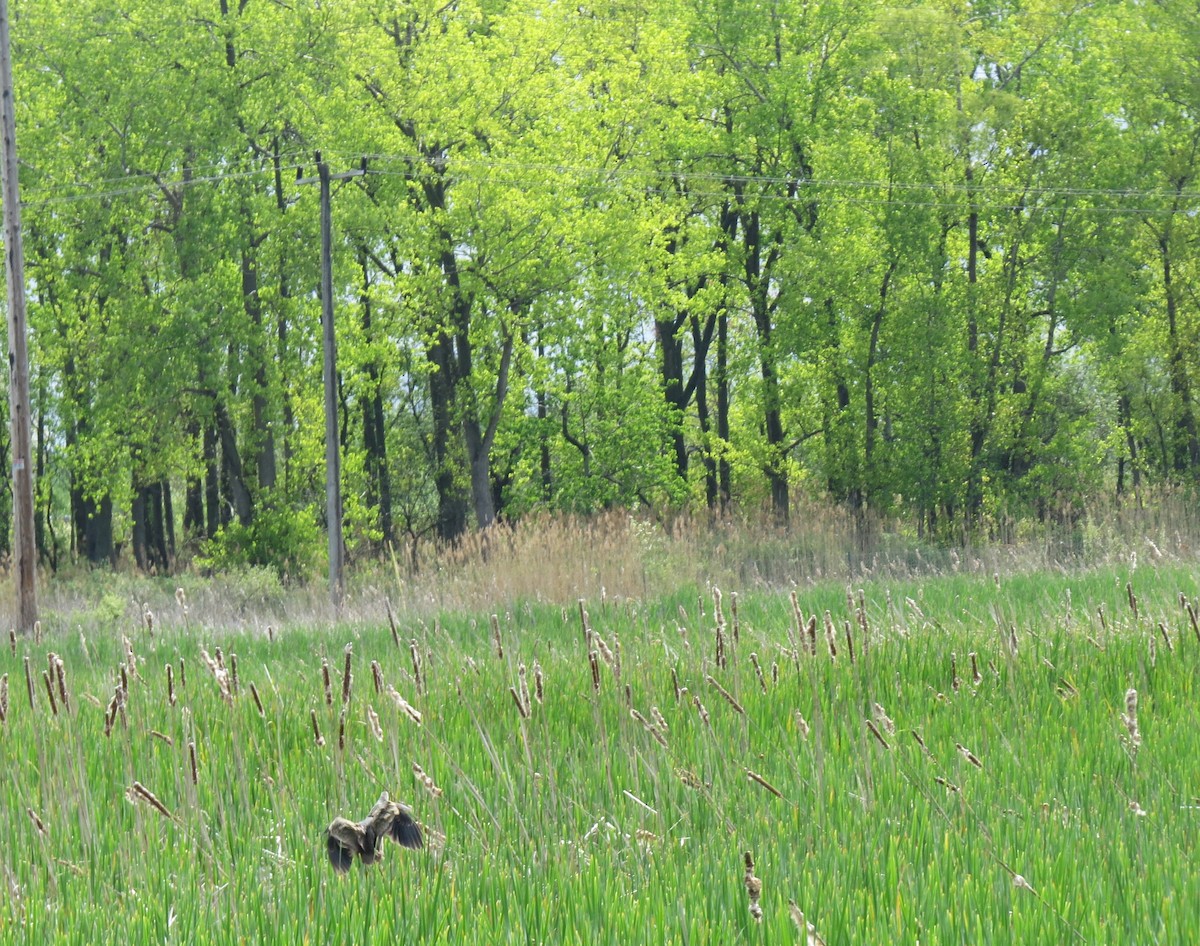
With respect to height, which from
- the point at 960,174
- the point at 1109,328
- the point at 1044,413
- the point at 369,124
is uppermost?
the point at 369,124

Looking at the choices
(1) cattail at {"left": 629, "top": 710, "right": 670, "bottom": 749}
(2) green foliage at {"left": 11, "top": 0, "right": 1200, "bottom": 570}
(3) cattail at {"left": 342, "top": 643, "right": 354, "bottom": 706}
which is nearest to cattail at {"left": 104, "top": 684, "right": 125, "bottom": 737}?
(3) cattail at {"left": 342, "top": 643, "right": 354, "bottom": 706}

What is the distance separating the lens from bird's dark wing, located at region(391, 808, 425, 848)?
3520 millimetres

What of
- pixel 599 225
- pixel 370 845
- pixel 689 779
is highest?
pixel 599 225

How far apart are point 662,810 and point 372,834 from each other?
926 millimetres

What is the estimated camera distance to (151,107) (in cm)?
2633

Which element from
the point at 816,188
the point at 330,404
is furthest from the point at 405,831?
the point at 816,188

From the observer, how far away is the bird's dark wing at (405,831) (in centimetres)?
352

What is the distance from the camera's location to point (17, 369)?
50.7 ft

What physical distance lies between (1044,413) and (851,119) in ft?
24.9

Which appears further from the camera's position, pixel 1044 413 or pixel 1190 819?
pixel 1044 413

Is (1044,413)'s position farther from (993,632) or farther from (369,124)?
(993,632)

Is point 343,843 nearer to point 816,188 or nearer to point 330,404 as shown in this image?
point 330,404

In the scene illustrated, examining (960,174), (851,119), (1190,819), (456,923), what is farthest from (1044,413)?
(456,923)

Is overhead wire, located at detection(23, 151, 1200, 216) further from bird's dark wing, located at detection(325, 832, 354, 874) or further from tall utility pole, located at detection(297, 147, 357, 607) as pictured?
bird's dark wing, located at detection(325, 832, 354, 874)
